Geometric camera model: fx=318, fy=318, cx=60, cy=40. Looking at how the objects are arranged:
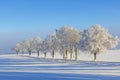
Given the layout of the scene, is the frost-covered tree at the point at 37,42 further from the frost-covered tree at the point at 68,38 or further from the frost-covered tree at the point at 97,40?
the frost-covered tree at the point at 97,40

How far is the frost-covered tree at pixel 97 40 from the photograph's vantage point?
9038 centimetres

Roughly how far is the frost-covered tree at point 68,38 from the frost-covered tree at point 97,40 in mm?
9748

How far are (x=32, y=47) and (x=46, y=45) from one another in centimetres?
4325

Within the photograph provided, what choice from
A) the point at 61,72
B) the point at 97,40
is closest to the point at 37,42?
the point at 97,40

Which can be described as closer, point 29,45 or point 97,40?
point 97,40

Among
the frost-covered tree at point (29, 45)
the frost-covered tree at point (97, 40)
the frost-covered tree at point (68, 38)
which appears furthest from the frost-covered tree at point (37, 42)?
the frost-covered tree at point (97, 40)

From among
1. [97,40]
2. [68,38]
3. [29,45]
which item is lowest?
[29,45]

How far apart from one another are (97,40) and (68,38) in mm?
15639

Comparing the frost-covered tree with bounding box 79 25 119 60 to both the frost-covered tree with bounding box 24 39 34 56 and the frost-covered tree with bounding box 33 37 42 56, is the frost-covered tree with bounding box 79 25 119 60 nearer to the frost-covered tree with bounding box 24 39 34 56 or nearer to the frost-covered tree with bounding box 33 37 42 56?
the frost-covered tree with bounding box 33 37 42 56

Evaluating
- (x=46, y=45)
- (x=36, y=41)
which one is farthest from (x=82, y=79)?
(x=36, y=41)

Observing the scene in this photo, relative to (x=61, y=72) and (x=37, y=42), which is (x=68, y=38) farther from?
(x=37, y=42)

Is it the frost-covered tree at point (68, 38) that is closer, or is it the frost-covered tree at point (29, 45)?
the frost-covered tree at point (68, 38)

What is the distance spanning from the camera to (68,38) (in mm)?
104688

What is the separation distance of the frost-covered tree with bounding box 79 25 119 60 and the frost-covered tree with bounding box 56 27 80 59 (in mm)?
9748
